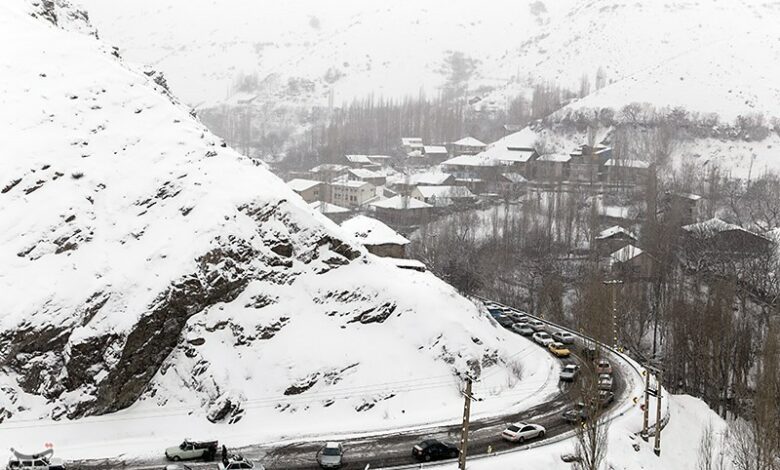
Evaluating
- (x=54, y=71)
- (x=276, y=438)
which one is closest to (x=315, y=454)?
(x=276, y=438)

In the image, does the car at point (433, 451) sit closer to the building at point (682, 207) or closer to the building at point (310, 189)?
the building at point (682, 207)

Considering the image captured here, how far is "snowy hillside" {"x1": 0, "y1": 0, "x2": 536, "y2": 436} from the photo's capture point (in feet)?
104

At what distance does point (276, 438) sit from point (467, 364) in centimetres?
1301

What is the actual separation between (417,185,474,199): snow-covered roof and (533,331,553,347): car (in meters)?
49.1

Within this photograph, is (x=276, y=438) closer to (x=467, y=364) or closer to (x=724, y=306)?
(x=467, y=364)

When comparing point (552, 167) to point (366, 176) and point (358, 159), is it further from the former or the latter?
point (358, 159)

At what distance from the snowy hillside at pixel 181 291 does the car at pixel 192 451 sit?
145 inches

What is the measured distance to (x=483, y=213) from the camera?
92.2 meters

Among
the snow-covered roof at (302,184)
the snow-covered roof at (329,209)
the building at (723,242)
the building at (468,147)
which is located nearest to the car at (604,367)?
the building at (723,242)

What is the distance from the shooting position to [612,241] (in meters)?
75.9

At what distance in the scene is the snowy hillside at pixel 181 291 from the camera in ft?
104

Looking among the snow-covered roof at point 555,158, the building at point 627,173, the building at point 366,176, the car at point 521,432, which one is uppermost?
the snow-covered roof at point 555,158

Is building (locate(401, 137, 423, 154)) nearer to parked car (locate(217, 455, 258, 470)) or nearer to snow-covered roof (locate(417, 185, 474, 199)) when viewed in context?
snow-covered roof (locate(417, 185, 474, 199))

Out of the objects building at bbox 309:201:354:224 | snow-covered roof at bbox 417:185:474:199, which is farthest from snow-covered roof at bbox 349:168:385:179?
building at bbox 309:201:354:224
